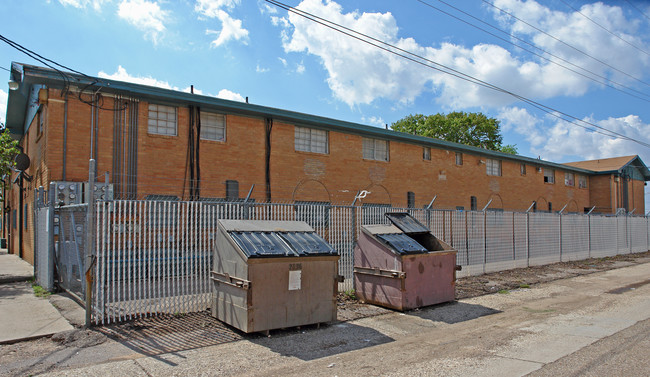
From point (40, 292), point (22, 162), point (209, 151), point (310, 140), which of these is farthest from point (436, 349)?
point (22, 162)

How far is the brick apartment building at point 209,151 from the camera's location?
1376 centimetres

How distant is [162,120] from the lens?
51.1 ft

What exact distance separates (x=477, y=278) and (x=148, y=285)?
893 cm

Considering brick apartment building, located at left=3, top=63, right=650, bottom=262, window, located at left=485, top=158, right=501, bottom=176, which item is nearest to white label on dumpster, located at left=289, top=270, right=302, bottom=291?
brick apartment building, located at left=3, top=63, right=650, bottom=262

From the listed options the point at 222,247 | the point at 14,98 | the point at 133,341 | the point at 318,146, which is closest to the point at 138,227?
the point at 222,247

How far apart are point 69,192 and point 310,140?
374 inches

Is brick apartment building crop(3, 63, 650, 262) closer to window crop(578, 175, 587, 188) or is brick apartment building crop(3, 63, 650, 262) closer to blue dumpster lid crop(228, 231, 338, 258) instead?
blue dumpster lid crop(228, 231, 338, 258)

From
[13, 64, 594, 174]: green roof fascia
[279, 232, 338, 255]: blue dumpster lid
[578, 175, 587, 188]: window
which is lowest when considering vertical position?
[279, 232, 338, 255]: blue dumpster lid

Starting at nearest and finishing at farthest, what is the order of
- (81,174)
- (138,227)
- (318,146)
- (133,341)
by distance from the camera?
1. (133,341)
2. (138,227)
3. (81,174)
4. (318,146)

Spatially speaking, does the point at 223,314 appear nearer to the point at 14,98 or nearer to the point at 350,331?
the point at 350,331

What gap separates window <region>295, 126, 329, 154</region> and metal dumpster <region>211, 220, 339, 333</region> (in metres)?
11.6

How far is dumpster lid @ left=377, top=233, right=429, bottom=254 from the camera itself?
8579 mm

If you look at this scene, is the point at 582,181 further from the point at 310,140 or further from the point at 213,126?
the point at 213,126

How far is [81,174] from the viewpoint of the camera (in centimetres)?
1377
